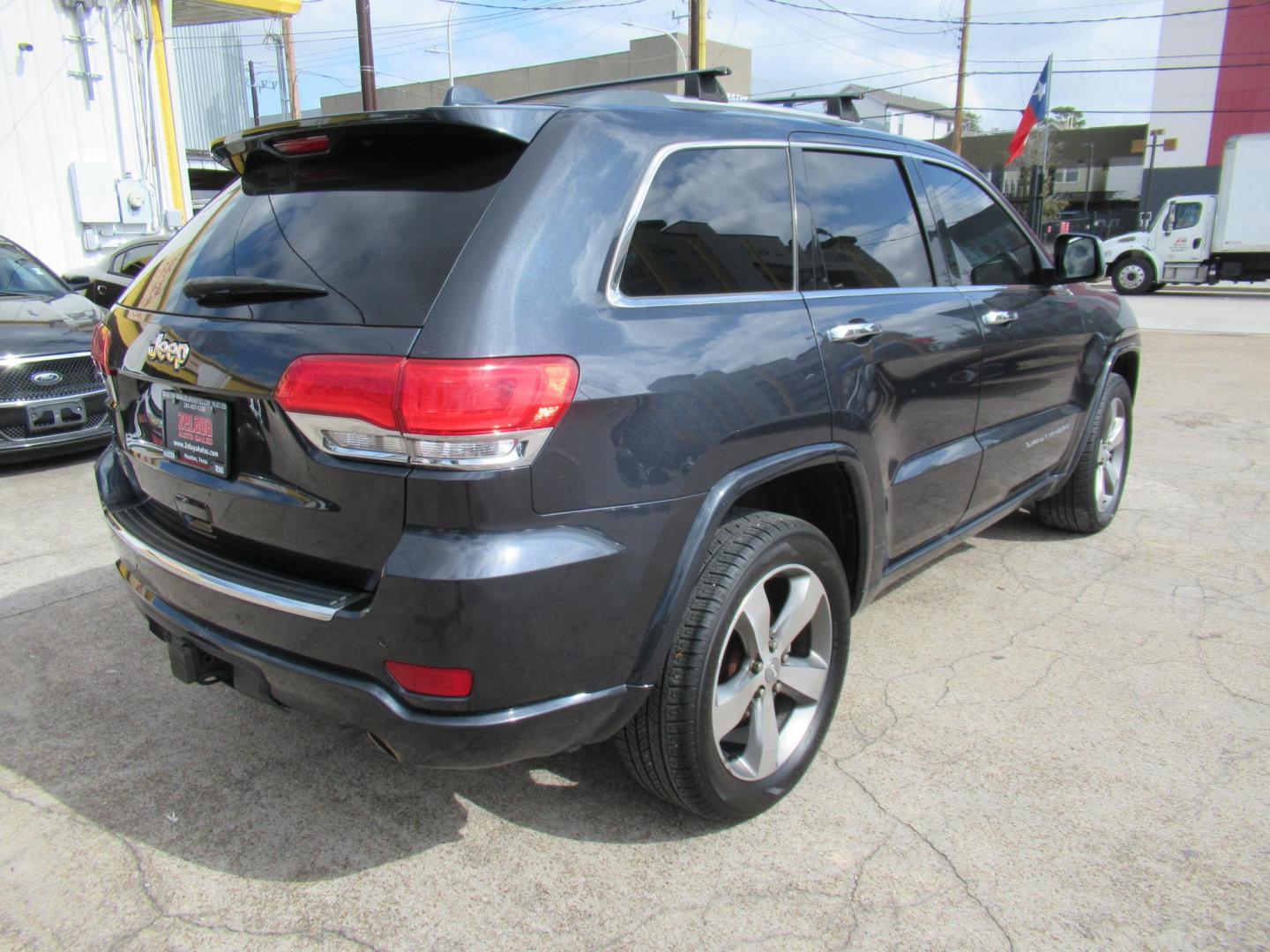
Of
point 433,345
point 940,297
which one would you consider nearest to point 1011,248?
point 940,297

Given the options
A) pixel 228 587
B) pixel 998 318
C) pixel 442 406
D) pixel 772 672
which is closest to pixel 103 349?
pixel 228 587

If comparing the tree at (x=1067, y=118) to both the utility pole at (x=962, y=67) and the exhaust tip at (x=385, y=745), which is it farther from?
the exhaust tip at (x=385, y=745)

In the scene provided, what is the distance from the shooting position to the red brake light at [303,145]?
2.25 meters

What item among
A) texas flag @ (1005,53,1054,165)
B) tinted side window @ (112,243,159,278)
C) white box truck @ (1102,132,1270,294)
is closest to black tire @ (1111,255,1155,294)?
white box truck @ (1102,132,1270,294)

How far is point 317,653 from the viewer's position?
1992 mm

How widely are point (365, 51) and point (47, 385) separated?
16.4 m

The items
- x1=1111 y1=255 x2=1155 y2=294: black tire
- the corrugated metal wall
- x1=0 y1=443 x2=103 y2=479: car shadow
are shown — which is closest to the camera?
x1=0 y1=443 x2=103 y2=479: car shadow

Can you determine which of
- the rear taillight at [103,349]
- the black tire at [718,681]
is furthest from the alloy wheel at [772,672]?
the rear taillight at [103,349]

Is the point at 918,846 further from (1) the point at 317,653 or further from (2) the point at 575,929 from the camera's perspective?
(1) the point at 317,653

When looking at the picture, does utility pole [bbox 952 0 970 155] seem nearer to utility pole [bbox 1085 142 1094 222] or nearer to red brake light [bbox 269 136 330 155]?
utility pole [bbox 1085 142 1094 222]

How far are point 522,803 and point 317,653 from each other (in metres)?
0.87

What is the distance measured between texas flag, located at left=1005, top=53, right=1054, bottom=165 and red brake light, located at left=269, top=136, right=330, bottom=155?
22.0 meters

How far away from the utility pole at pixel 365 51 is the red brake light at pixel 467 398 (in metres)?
19.7

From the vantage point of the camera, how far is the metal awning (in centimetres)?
1441
